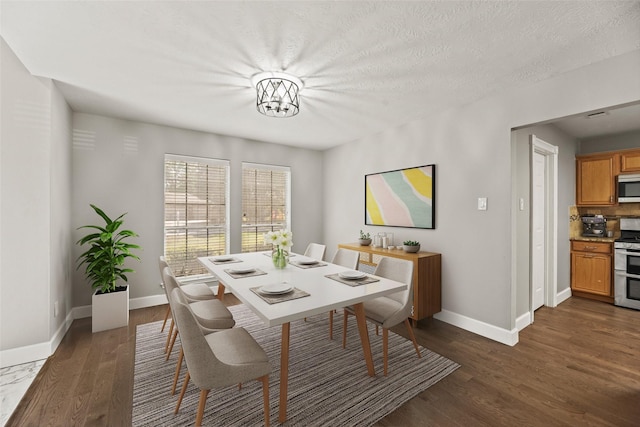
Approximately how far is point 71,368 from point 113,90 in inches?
102

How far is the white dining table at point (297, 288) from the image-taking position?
163cm

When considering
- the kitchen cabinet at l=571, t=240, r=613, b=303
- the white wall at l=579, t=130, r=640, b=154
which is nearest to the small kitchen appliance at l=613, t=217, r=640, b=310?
the kitchen cabinet at l=571, t=240, r=613, b=303

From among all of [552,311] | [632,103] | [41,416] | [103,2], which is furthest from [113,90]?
[552,311]

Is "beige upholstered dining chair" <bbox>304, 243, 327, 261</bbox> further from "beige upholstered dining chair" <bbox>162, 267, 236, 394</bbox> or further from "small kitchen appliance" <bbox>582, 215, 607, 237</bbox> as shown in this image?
"small kitchen appliance" <bbox>582, 215, 607, 237</bbox>

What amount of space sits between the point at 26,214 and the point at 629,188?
726 cm

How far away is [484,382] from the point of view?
216 centimetres

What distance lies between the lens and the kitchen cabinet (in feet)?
13.0

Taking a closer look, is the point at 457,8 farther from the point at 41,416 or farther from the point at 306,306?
the point at 41,416

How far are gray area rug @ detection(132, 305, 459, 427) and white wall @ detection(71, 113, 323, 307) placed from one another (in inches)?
49.5

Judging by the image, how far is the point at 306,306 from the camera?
1.67 metres

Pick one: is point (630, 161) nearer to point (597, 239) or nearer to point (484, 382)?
point (597, 239)

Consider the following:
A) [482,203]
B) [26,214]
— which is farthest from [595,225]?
[26,214]

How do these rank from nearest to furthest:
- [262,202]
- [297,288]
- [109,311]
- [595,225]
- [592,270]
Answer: [297,288]
[109,311]
[592,270]
[595,225]
[262,202]

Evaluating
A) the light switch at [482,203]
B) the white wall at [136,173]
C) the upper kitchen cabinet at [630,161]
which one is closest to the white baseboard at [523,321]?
the light switch at [482,203]
